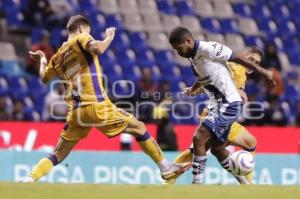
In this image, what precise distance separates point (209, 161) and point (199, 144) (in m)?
Answer: 5.06

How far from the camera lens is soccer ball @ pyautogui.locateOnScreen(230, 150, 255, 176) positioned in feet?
34.8

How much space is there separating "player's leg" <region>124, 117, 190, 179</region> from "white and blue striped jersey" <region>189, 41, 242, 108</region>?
1.01 m

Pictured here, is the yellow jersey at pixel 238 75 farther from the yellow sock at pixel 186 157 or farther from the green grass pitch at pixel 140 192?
the green grass pitch at pixel 140 192

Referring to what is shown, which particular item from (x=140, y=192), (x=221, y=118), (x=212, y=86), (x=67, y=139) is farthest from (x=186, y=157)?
(x=140, y=192)

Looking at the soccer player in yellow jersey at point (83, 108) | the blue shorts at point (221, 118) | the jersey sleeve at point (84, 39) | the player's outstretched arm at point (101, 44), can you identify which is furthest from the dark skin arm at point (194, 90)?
the jersey sleeve at point (84, 39)

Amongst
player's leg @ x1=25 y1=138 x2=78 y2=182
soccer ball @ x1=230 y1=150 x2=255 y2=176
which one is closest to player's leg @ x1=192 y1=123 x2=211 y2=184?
soccer ball @ x1=230 y1=150 x2=255 y2=176

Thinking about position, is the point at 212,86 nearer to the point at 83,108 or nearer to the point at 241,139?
the point at 241,139

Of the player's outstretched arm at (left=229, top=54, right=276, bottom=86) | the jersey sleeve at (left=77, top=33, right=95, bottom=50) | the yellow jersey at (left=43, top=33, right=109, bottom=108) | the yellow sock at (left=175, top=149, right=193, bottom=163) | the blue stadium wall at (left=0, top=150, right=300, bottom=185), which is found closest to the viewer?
the player's outstretched arm at (left=229, top=54, right=276, bottom=86)

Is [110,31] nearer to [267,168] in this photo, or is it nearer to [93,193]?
[93,193]

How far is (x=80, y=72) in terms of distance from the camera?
10.8 meters

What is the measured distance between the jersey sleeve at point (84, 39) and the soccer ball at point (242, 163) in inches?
85.5

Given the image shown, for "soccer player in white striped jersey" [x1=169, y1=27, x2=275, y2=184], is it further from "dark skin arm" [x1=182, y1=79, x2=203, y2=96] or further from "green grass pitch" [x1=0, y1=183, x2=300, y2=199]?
"green grass pitch" [x1=0, y1=183, x2=300, y2=199]

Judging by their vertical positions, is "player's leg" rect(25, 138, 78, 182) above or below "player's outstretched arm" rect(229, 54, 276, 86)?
below

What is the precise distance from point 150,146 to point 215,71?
4.59ft
